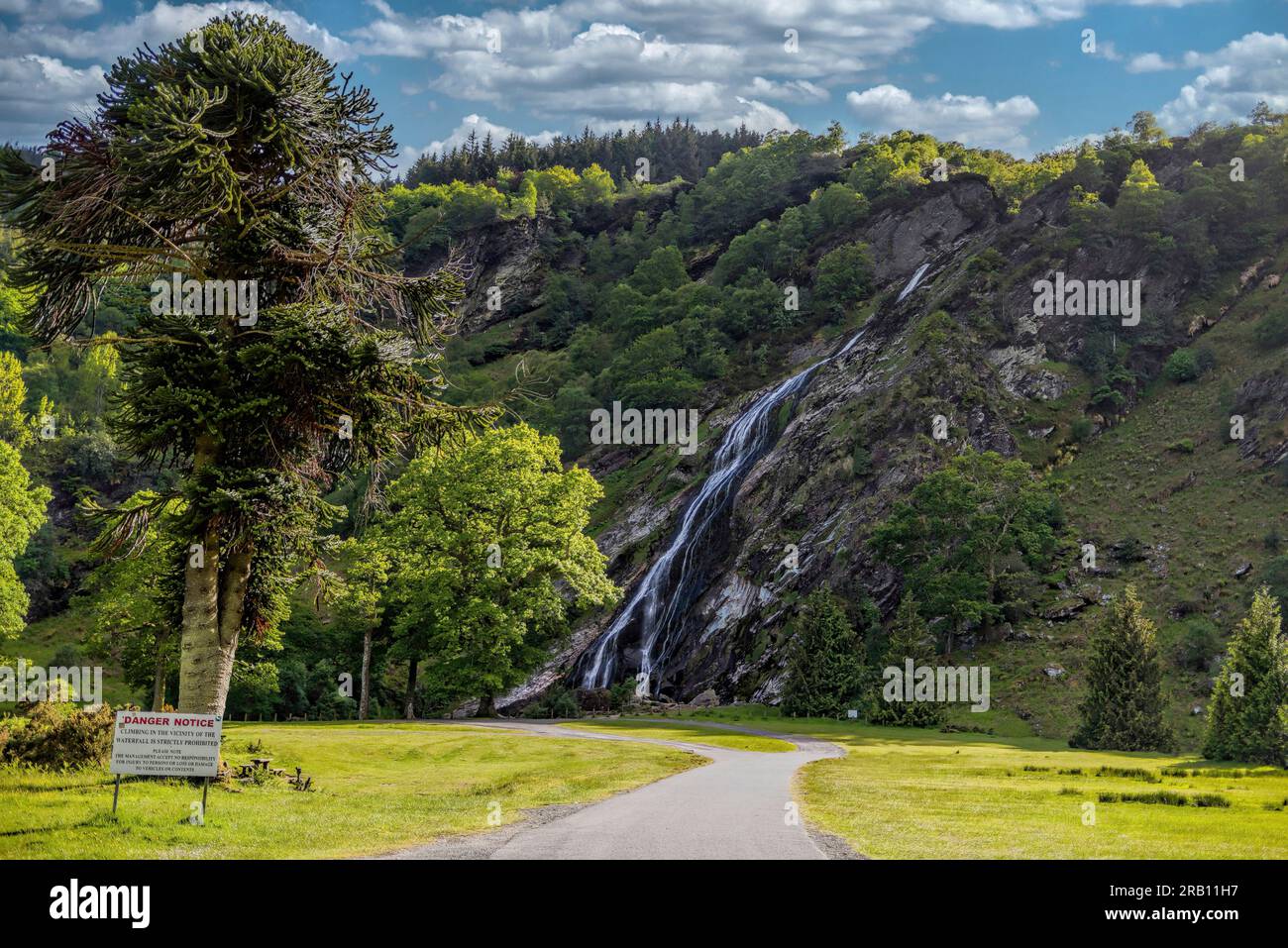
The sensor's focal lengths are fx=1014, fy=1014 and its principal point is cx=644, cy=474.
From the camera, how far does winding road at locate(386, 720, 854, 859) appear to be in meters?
14.2

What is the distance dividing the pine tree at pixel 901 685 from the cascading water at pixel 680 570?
14.4 metres

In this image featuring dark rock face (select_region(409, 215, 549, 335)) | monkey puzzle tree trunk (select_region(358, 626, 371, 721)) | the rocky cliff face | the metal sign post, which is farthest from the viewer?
dark rock face (select_region(409, 215, 549, 335))

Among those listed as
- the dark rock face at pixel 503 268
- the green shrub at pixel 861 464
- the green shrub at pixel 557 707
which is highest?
the dark rock face at pixel 503 268

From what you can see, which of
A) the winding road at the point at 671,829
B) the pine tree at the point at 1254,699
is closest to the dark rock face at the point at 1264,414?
the pine tree at the point at 1254,699

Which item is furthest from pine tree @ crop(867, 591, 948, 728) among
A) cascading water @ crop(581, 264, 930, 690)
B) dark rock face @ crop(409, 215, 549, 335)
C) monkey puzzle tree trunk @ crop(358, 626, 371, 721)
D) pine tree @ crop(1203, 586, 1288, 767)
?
dark rock face @ crop(409, 215, 549, 335)

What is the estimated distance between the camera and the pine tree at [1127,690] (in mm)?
42281

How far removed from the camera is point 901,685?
52.2 meters

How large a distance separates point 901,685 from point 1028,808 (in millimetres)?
32045

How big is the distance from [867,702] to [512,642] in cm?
1902

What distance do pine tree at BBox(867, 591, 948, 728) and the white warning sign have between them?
1562 inches

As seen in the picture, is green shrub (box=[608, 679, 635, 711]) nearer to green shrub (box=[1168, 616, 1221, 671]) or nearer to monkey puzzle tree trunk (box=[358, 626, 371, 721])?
monkey puzzle tree trunk (box=[358, 626, 371, 721])

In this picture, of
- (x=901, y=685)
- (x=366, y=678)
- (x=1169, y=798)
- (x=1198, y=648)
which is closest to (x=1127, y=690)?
(x=901, y=685)

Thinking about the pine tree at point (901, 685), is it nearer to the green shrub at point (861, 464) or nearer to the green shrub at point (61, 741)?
the green shrub at point (861, 464)
